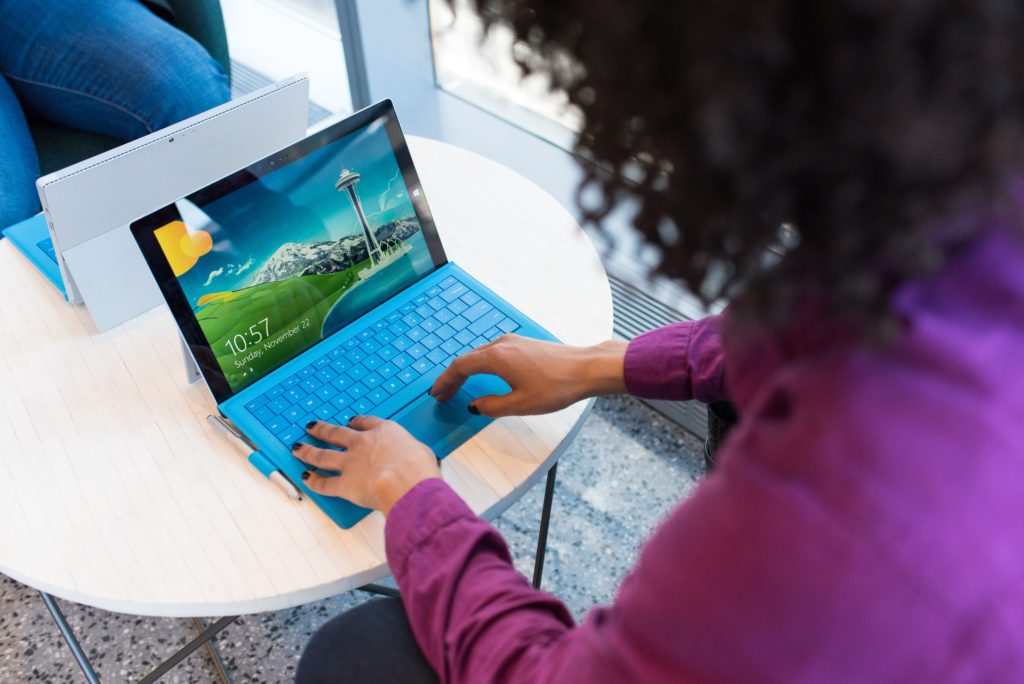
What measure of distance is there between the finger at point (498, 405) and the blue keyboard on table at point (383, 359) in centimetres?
9

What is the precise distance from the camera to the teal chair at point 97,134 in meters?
1.71

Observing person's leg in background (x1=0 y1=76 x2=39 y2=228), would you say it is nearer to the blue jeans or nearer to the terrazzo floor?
the blue jeans

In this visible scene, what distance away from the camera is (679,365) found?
3.17 feet

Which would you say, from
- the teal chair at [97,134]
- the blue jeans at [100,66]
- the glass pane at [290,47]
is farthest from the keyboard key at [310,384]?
the glass pane at [290,47]

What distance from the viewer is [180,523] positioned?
0.90 metres

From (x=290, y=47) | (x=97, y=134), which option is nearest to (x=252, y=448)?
(x=97, y=134)

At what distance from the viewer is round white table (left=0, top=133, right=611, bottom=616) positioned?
855 millimetres

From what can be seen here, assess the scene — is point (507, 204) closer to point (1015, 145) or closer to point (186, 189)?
point (186, 189)

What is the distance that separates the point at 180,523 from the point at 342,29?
1597 millimetres

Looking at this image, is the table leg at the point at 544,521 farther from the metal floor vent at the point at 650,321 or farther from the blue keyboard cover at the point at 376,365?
the metal floor vent at the point at 650,321

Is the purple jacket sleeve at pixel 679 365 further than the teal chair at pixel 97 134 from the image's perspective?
No

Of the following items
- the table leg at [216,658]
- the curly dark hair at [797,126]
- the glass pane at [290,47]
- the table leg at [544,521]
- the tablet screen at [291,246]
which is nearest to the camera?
the curly dark hair at [797,126]

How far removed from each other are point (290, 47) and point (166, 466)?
6.56 ft

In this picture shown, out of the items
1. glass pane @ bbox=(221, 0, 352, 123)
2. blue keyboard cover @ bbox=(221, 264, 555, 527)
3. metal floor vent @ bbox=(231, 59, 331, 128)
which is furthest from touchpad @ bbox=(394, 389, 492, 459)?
metal floor vent @ bbox=(231, 59, 331, 128)
